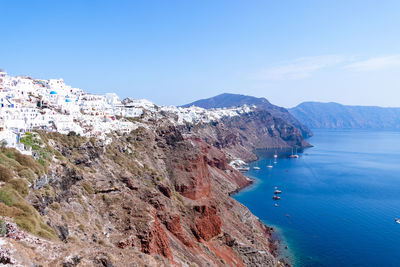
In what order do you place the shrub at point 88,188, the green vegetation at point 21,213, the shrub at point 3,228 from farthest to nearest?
the shrub at point 88,188
the green vegetation at point 21,213
the shrub at point 3,228

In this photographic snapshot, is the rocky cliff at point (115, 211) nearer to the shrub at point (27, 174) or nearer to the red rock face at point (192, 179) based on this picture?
the shrub at point (27, 174)

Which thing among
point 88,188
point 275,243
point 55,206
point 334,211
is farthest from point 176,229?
point 334,211

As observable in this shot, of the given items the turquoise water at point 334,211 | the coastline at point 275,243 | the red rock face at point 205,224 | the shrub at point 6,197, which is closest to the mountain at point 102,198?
the shrub at point 6,197

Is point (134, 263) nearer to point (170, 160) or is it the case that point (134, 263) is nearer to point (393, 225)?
point (170, 160)

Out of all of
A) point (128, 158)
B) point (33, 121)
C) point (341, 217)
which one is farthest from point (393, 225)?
point (33, 121)

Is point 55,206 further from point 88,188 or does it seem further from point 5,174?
point 88,188

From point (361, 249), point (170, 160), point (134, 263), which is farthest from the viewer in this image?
point (170, 160)
